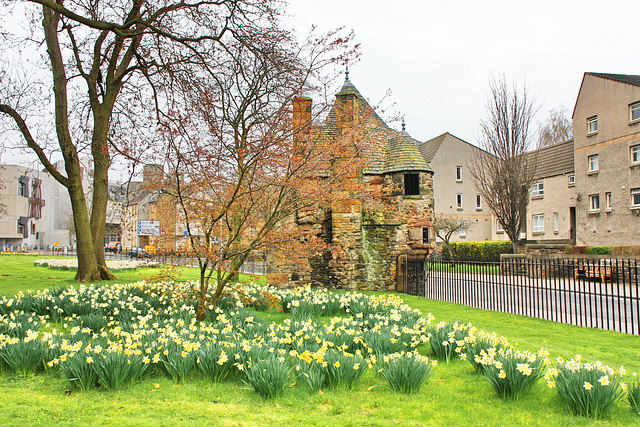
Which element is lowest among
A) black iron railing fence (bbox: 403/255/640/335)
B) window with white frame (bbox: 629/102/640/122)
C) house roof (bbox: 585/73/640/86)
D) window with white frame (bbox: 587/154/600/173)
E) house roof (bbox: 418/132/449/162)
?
black iron railing fence (bbox: 403/255/640/335)

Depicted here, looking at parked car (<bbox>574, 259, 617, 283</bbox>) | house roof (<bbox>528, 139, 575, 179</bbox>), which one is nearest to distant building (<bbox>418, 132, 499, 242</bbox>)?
house roof (<bbox>528, 139, 575, 179</bbox>)

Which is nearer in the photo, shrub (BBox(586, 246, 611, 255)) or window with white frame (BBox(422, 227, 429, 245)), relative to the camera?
window with white frame (BBox(422, 227, 429, 245))

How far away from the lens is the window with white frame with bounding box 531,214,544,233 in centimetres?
3799

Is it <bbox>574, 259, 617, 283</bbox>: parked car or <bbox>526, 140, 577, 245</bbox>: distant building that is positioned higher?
<bbox>526, 140, 577, 245</bbox>: distant building

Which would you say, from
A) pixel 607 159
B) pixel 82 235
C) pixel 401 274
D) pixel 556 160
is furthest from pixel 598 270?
pixel 556 160

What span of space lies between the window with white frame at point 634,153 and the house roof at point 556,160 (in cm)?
639

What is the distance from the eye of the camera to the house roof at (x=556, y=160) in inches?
1388

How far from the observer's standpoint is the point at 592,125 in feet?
102

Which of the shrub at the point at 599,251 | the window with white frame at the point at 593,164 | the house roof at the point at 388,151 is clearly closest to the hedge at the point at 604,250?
the shrub at the point at 599,251

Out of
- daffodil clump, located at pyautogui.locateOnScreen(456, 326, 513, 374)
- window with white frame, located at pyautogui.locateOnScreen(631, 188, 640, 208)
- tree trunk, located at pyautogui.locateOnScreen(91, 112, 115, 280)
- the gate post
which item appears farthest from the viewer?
window with white frame, located at pyautogui.locateOnScreen(631, 188, 640, 208)

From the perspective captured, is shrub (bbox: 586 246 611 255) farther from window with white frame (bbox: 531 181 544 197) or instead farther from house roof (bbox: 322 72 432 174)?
window with white frame (bbox: 531 181 544 197)

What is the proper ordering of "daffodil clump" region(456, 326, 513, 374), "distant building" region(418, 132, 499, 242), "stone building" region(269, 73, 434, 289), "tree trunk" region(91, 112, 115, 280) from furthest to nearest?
"distant building" region(418, 132, 499, 242) → "stone building" region(269, 73, 434, 289) → "tree trunk" region(91, 112, 115, 280) → "daffodil clump" region(456, 326, 513, 374)

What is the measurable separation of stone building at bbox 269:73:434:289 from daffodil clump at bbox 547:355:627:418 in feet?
45.0

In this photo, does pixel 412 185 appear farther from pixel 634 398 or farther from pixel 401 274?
pixel 634 398
